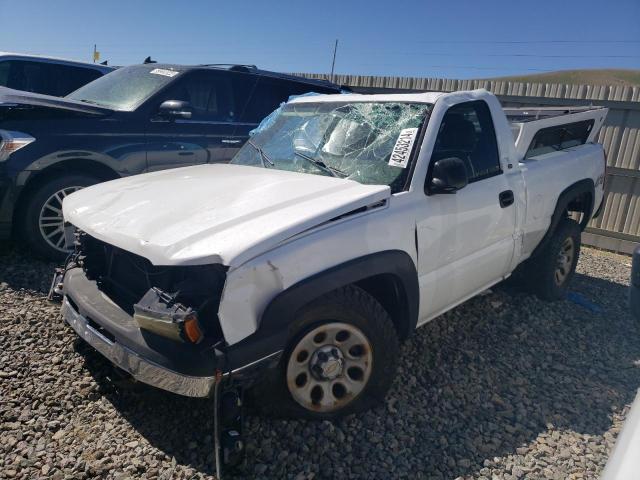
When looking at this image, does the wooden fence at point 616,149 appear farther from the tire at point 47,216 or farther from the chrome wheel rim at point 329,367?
the tire at point 47,216

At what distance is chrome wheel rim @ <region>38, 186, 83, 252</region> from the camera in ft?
15.4

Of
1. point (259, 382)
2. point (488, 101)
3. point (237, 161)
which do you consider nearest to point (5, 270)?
point (237, 161)

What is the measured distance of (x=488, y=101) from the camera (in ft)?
12.3

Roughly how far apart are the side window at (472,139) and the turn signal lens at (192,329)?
6.67 ft

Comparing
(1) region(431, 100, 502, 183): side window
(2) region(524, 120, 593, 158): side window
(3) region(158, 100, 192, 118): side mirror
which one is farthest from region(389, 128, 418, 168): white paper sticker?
(3) region(158, 100, 192, 118): side mirror

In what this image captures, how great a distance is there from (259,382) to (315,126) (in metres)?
1.95

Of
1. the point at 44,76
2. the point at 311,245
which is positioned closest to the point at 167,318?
the point at 311,245

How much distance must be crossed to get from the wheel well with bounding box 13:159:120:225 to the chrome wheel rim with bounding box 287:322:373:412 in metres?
3.51

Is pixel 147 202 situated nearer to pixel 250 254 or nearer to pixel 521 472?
pixel 250 254

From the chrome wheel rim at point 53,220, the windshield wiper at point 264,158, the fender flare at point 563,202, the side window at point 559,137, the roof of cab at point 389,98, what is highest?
the roof of cab at point 389,98

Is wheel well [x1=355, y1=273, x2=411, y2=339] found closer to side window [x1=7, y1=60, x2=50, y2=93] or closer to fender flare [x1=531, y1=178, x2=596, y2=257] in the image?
fender flare [x1=531, y1=178, x2=596, y2=257]

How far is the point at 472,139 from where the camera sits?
368 centimetres

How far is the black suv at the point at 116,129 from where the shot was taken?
15.0ft

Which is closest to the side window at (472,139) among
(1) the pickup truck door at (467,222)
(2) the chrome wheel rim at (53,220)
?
(1) the pickup truck door at (467,222)
